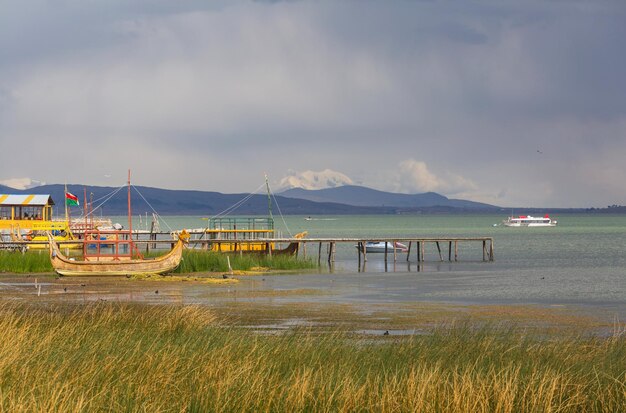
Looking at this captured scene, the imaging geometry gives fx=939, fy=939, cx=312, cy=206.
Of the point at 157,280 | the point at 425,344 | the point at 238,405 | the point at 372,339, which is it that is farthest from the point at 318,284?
the point at 238,405

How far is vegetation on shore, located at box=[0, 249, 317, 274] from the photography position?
5556 centimetres

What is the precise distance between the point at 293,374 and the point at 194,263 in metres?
43.3

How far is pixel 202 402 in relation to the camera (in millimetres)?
13102

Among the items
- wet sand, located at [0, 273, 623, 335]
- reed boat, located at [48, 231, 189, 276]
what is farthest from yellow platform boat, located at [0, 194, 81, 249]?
reed boat, located at [48, 231, 189, 276]

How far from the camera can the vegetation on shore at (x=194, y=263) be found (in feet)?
182

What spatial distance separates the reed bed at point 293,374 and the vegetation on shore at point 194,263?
3668 cm

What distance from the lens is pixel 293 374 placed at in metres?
14.5

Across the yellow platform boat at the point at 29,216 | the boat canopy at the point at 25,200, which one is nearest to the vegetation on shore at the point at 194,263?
the yellow platform boat at the point at 29,216

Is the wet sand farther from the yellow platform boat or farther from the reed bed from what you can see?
the yellow platform boat

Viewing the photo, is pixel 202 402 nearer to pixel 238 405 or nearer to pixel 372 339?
pixel 238 405

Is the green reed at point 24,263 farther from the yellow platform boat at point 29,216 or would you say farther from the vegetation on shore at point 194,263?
the yellow platform boat at point 29,216

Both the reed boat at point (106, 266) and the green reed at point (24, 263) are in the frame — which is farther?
the green reed at point (24, 263)

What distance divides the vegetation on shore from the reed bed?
120 ft

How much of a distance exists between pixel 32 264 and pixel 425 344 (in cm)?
4131
